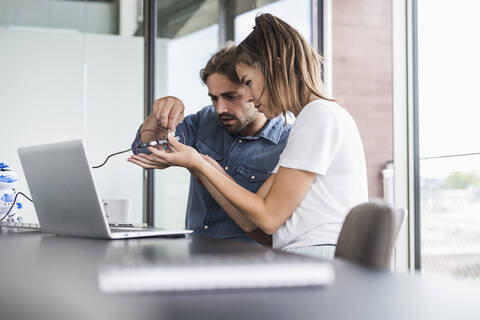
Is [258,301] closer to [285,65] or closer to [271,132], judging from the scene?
[285,65]

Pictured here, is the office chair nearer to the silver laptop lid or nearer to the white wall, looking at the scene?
the silver laptop lid

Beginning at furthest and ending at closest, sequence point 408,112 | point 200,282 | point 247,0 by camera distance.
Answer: point 247,0 → point 408,112 → point 200,282

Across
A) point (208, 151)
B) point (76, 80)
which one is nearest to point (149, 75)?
point (76, 80)

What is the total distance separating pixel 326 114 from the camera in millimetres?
1460

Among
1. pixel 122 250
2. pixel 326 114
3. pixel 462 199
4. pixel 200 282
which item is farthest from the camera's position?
pixel 462 199

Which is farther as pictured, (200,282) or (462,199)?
(462,199)

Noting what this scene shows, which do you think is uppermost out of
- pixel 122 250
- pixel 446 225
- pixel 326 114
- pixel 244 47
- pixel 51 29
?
pixel 51 29

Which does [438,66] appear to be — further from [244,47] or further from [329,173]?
[329,173]

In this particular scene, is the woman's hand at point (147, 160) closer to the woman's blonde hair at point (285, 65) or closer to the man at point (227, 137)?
the woman's blonde hair at point (285, 65)

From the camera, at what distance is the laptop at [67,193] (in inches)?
49.9

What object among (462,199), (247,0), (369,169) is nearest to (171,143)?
(462,199)

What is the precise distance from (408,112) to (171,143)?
77.0 inches

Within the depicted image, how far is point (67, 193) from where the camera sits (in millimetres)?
1350

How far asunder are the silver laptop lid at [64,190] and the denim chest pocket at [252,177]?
76 centimetres
